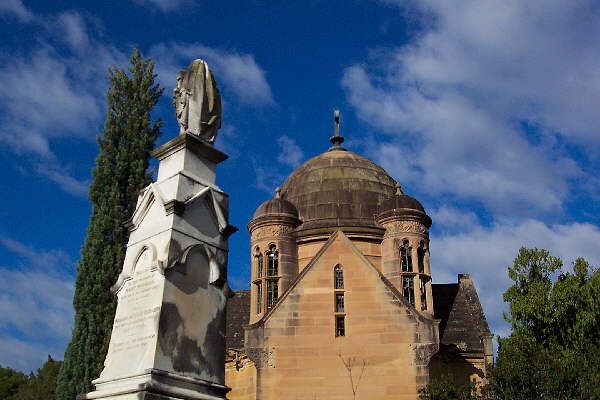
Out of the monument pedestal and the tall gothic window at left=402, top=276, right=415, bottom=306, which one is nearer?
the monument pedestal

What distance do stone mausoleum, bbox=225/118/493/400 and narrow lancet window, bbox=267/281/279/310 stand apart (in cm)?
4

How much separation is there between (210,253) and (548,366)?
514 inches

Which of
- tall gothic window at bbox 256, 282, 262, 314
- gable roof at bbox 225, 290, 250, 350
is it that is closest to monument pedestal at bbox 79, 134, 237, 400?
tall gothic window at bbox 256, 282, 262, 314

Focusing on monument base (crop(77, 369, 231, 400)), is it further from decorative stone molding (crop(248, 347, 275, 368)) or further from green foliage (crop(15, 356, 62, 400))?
green foliage (crop(15, 356, 62, 400))

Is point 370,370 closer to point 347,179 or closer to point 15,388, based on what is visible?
point 347,179

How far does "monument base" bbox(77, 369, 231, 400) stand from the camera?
7070mm

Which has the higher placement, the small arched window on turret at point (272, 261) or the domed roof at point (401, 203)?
the domed roof at point (401, 203)

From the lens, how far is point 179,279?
8148 millimetres

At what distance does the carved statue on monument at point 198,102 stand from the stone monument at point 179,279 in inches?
0.6

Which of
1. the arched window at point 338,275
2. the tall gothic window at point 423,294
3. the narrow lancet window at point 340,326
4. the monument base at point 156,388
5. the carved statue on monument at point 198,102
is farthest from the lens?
the tall gothic window at point 423,294

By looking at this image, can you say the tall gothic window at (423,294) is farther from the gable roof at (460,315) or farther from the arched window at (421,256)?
the gable roof at (460,315)

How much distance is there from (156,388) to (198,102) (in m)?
4.54

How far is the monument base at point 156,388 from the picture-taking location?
278 inches

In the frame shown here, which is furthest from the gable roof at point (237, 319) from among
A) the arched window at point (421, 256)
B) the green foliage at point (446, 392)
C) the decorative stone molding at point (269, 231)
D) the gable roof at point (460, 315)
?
the green foliage at point (446, 392)
